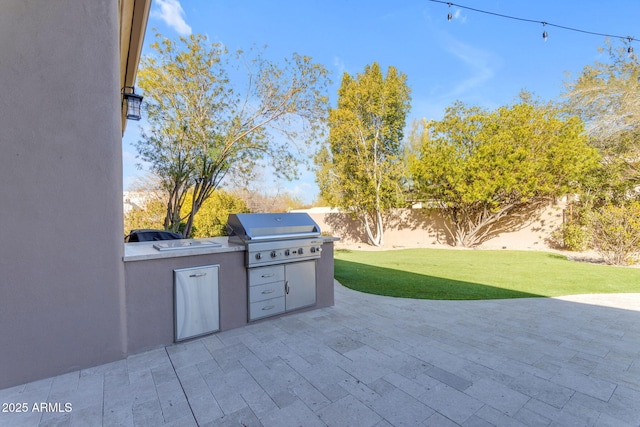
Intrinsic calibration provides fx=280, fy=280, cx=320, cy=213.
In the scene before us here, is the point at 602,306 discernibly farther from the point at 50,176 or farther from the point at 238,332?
the point at 50,176

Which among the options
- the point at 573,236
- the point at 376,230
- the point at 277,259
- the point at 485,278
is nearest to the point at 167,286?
the point at 277,259

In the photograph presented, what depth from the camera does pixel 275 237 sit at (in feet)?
10.5

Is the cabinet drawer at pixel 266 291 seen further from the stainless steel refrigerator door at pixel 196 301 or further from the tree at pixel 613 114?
the tree at pixel 613 114

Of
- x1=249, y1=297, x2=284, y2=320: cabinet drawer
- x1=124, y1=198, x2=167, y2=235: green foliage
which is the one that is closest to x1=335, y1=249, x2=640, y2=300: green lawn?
x1=249, y1=297, x2=284, y2=320: cabinet drawer

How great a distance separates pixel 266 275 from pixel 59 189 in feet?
6.28

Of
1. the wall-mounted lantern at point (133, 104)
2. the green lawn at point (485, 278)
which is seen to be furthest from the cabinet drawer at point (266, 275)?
the wall-mounted lantern at point (133, 104)

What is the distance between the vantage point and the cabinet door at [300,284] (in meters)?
3.33

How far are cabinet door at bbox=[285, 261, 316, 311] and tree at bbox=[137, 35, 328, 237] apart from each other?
190 inches

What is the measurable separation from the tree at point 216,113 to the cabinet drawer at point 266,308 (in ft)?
16.3

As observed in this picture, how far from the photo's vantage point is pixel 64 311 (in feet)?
6.93

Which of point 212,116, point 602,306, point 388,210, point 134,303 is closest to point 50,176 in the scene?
point 134,303

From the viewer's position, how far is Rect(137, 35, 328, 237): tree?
265 inches

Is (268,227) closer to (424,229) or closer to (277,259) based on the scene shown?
(277,259)

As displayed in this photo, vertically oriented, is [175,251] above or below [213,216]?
below
